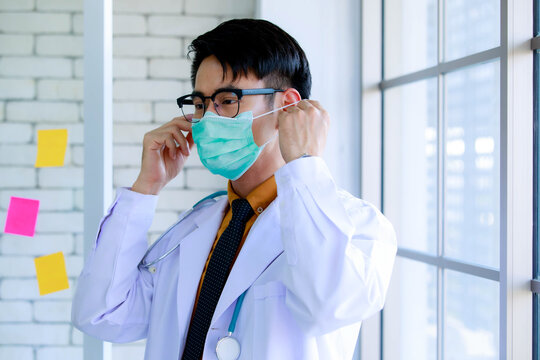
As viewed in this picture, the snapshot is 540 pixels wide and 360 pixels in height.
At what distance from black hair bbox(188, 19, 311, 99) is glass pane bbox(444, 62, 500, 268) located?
0.55 meters

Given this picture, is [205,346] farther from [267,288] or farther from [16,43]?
[16,43]

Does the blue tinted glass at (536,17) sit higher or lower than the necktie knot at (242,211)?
higher

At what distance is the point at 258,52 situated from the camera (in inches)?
54.8

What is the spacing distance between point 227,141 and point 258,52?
26 cm

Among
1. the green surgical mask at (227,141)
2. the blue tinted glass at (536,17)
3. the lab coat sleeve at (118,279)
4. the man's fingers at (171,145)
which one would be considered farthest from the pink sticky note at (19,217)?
the blue tinted glass at (536,17)

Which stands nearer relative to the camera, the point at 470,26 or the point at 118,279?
the point at 118,279

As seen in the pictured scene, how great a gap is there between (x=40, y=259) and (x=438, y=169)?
139 centimetres

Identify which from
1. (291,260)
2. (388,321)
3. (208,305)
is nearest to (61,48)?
(208,305)

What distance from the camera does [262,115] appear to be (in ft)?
4.51

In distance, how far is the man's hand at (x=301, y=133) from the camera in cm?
117

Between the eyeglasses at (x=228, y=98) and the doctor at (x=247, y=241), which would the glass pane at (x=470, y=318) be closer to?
the doctor at (x=247, y=241)

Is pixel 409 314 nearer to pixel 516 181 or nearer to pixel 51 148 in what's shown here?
pixel 516 181

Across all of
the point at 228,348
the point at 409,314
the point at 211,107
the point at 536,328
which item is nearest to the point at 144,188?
the point at 211,107

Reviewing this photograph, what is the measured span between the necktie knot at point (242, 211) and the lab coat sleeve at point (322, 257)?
0.26 metres
